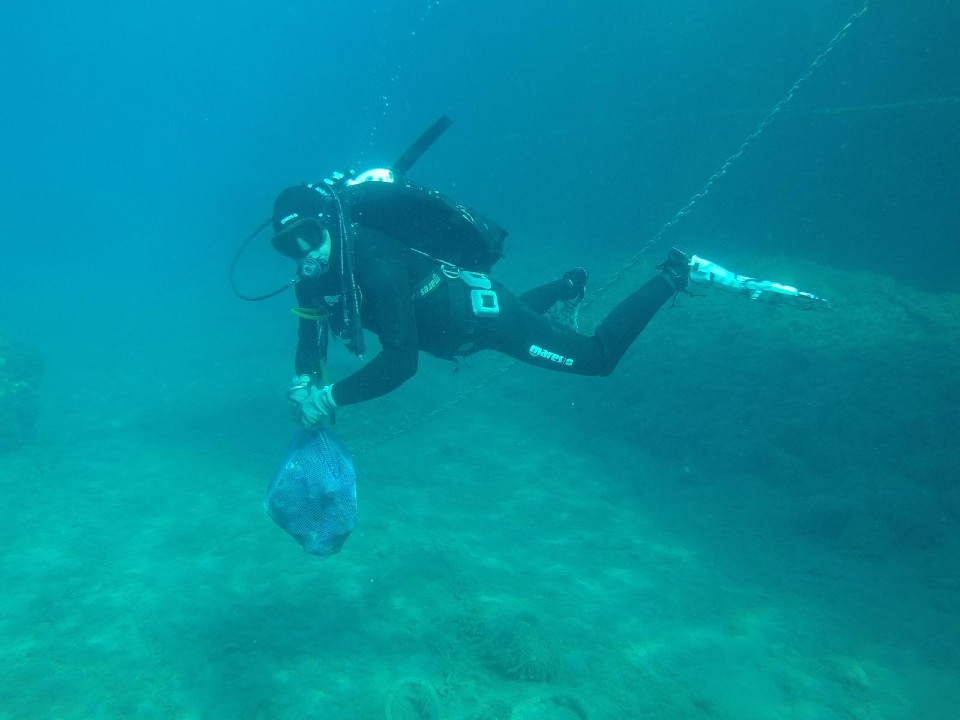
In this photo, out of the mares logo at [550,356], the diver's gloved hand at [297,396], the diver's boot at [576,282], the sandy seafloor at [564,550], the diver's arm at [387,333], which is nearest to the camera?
the diver's arm at [387,333]

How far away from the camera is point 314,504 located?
3533 mm

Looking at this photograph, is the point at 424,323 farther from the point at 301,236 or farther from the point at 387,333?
the point at 301,236

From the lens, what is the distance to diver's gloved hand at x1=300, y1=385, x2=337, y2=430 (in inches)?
145

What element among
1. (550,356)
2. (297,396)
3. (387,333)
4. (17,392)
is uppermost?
(550,356)

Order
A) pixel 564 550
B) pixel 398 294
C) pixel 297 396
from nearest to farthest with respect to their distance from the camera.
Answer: pixel 398 294
pixel 297 396
pixel 564 550

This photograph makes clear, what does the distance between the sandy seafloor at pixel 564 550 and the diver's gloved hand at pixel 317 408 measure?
6.39 ft

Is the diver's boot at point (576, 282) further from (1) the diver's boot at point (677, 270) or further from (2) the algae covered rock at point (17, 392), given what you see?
(2) the algae covered rock at point (17, 392)

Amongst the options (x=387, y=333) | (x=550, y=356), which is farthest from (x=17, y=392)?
(x=550, y=356)

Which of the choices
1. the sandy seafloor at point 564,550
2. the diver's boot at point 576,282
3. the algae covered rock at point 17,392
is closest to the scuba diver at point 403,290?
the diver's boot at point 576,282

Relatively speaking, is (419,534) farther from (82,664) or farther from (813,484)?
(813,484)

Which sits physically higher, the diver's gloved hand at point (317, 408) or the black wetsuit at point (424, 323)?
the black wetsuit at point (424, 323)

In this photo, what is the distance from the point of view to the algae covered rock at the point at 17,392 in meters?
11.5

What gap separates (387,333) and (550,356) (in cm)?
164

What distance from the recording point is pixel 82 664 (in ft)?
13.8
